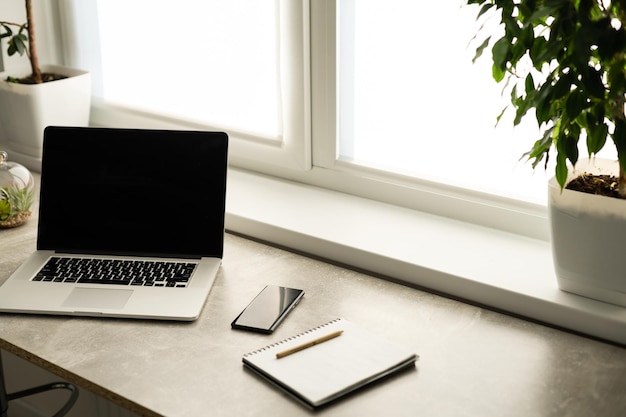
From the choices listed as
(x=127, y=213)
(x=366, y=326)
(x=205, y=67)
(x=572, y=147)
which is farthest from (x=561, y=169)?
(x=205, y=67)

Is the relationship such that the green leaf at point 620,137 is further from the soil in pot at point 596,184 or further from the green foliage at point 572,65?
the soil in pot at point 596,184

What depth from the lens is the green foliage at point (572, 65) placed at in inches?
40.7

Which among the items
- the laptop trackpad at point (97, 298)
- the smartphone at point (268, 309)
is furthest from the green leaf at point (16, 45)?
the smartphone at point (268, 309)

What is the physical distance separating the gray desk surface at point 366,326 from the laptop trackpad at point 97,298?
0.03 meters

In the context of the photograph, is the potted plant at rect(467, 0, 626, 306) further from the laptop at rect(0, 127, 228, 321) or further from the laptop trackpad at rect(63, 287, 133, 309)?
the laptop trackpad at rect(63, 287, 133, 309)

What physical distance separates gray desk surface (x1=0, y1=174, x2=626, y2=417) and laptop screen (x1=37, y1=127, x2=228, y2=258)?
11 centimetres

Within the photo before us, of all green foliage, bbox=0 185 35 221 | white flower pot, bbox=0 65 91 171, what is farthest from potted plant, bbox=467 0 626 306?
white flower pot, bbox=0 65 91 171

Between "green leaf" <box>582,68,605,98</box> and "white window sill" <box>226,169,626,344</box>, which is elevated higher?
"green leaf" <box>582,68,605,98</box>

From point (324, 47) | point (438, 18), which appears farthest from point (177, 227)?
point (438, 18)

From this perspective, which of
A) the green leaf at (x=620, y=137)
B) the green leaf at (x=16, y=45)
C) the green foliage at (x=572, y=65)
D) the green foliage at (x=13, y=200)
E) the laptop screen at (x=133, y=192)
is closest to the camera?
the green foliage at (x=572, y=65)

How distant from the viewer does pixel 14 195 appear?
5.72 feet

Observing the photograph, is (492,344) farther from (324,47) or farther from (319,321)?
(324,47)

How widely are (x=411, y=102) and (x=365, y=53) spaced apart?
14 cm

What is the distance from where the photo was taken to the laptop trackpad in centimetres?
142
